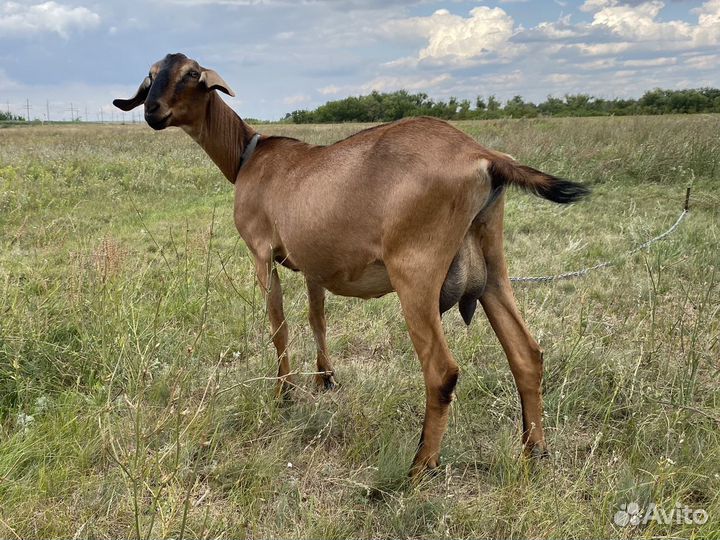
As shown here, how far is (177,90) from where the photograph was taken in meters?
3.60

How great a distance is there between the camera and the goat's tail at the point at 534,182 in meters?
2.44

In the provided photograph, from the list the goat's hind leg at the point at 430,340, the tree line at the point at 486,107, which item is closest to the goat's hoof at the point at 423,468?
the goat's hind leg at the point at 430,340

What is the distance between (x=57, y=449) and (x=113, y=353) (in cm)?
81

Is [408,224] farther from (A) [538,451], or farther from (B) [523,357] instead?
(A) [538,451]

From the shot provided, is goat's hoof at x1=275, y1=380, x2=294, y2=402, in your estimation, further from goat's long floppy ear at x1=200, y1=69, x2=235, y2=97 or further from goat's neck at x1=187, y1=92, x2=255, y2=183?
goat's long floppy ear at x1=200, y1=69, x2=235, y2=97

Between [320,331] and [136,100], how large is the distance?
221 cm

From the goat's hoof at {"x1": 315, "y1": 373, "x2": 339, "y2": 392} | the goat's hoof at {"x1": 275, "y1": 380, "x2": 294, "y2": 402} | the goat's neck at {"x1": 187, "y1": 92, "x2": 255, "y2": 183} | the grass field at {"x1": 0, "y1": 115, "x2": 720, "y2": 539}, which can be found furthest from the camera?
the goat's neck at {"x1": 187, "y1": 92, "x2": 255, "y2": 183}

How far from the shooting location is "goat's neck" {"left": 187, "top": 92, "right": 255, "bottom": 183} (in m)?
3.85

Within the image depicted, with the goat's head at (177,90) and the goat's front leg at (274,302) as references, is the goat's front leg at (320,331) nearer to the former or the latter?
the goat's front leg at (274,302)

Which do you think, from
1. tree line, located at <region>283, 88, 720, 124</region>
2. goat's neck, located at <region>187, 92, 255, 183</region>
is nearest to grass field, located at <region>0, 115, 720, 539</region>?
goat's neck, located at <region>187, 92, 255, 183</region>

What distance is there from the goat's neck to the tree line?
38528mm

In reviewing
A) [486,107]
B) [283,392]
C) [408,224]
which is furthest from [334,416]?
[486,107]

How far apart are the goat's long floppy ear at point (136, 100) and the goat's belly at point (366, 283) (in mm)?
2020

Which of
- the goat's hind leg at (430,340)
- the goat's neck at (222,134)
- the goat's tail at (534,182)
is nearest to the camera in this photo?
the goat's tail at (534,182)
